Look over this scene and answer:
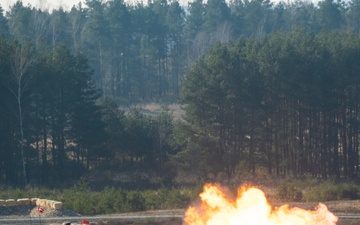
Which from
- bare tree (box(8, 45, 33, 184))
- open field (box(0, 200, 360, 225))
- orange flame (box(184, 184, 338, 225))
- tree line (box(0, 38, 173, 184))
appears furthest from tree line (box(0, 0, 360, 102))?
orange flame (box(184, 184, 338, 225))

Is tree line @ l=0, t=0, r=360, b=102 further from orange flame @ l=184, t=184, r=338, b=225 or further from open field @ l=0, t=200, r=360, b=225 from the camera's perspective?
orange flame @ l=184, t=184, r=338, b=225

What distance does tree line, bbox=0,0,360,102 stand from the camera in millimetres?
121812

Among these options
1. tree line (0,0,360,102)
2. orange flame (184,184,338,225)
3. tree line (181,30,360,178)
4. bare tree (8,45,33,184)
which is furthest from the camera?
tree line (0,0,360,102)

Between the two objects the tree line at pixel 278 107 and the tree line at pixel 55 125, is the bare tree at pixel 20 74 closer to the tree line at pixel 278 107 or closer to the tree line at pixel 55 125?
the tree line at pixel 55 125

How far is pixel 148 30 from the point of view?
131500 mm

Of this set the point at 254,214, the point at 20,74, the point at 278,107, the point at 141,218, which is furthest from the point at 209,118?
the point at 254,214

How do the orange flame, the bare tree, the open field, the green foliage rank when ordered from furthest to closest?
the bare tree < the green foliage < the open field < the orange flame

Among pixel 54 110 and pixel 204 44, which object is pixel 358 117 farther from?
pixel 204 44

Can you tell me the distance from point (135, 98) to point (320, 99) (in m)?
52.2

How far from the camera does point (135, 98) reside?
12138cm

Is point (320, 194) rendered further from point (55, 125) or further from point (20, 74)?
point (20, 74)

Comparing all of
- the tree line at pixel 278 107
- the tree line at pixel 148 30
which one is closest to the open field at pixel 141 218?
the tree line at pixel 278 107

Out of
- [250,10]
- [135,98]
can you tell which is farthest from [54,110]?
[250,10]

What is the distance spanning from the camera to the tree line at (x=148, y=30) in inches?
4796
